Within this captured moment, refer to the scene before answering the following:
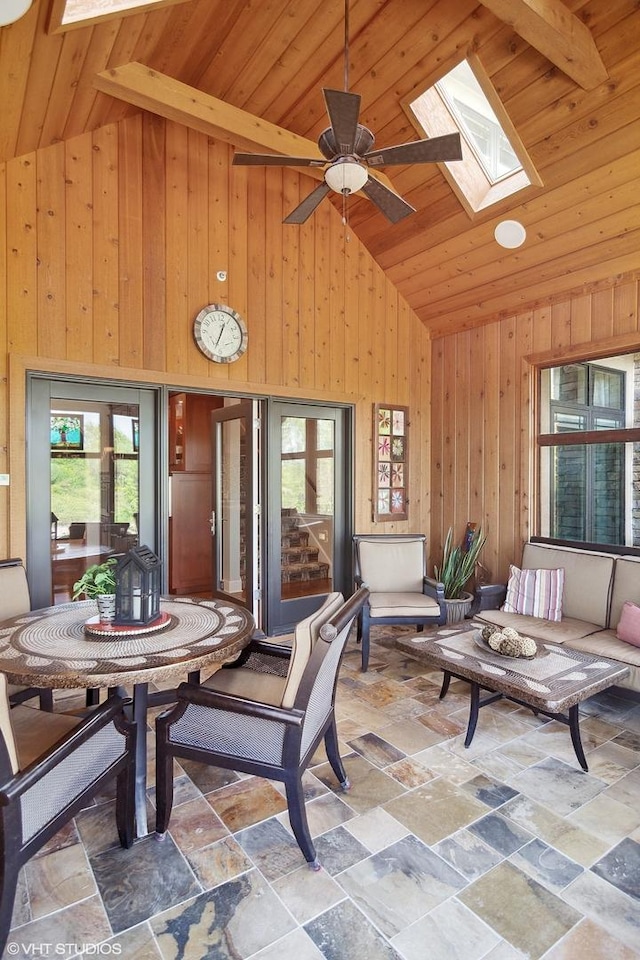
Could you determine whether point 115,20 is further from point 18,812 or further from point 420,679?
point 420,679

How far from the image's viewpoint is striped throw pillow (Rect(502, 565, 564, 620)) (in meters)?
3.84

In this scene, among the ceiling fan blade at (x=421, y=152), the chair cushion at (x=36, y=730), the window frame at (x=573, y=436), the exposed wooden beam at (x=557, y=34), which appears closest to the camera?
the chair cushion at (x=36, y=730)

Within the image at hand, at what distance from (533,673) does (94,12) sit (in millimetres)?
3658

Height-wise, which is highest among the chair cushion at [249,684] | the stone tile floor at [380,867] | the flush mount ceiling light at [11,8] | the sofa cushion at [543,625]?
the flush mount ceiling light at [11,8]

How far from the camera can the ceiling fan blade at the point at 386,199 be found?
2.74 m

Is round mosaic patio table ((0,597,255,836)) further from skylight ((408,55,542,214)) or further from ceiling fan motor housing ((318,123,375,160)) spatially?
skylight ((408,55,542,214))

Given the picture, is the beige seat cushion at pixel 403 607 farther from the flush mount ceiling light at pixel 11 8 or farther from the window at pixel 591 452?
the flush mount ceiling light at pixel 11 8

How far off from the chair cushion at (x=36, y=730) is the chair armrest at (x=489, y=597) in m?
3.04

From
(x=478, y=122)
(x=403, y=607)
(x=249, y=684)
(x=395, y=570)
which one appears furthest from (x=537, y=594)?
(x=478, y=122)

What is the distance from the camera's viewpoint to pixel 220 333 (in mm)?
4230

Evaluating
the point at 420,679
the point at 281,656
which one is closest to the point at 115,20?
the point at 281,656

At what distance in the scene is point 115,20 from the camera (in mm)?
2453

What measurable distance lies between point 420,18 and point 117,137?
2.19 meters

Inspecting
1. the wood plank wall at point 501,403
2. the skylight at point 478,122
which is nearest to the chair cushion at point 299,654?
the wood plank wall at point 501,403
